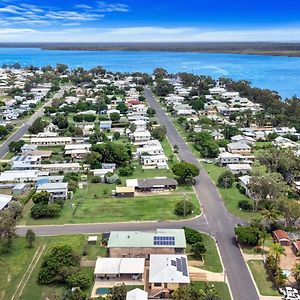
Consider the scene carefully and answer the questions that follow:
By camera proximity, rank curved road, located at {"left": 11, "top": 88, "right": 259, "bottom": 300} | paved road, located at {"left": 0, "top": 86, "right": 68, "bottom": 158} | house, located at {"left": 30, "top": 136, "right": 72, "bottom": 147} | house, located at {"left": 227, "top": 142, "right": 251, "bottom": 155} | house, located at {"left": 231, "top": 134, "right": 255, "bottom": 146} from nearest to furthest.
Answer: curved road, located at {"left": 11, "top": 88, "right": 259, "bottom": 300} < house, located at {"left": 227, "top": 142, "right": 251, "bottom": 155} < paved road, located at {"left": 0, "top": 86, "right": 68, "bottom": 158} < house, located at {"left": 231, "top": 134, "right": 255, "bottom": 146} < house, located at {"left": 30, "top": 136, "right": 72, "bottom": 147}

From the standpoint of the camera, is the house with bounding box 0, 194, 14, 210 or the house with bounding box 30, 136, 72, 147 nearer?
the house with bounding box 0, 194, 14, 210

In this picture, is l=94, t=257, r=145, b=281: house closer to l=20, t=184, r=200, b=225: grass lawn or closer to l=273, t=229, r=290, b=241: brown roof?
l=20, t=184, r=200, b=225: grass lawn

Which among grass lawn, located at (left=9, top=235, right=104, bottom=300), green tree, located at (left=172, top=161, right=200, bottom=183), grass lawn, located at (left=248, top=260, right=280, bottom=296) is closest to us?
grass lawn, located at (left=9, top=235, right=104, bottom=300)

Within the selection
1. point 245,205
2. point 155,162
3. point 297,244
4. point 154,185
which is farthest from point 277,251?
point 155,162

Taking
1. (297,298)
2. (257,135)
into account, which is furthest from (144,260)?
(257,135)

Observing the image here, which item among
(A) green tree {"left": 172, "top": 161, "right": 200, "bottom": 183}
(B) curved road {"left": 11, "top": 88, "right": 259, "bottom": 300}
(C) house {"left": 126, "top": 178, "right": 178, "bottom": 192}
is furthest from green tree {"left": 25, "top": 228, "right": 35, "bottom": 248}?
(A) green tree {"left": 172, "top": 161, "right": 200, "bottom": 183}

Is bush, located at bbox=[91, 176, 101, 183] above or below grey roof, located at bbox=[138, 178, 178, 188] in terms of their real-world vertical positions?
below

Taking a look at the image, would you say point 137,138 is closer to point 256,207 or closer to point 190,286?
point 256,207
